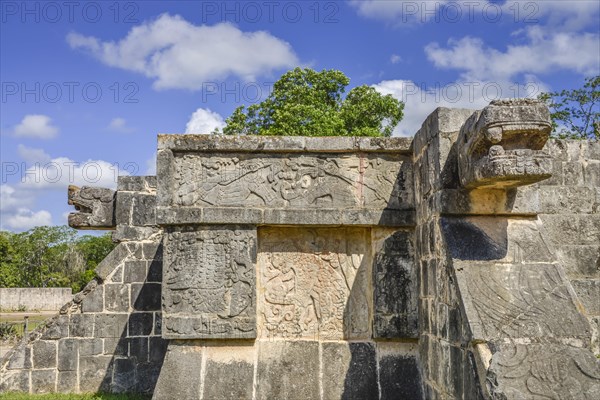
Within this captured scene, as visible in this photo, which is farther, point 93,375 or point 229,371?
point 93,375

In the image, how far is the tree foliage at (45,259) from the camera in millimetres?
32594

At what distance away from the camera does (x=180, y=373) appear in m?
4.32

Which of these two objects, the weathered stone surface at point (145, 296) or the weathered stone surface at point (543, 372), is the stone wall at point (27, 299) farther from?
the weathered stone surface at point (543, 372)

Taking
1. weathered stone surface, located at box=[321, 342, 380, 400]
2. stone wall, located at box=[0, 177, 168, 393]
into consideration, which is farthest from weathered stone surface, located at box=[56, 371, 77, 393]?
weathered stone surface, located at box=[321, 342, 380, 400]

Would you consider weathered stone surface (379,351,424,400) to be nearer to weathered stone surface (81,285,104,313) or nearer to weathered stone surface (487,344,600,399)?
weathered stone surface (487,344,600,399)

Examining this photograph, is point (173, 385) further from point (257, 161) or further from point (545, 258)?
point (545, 258)

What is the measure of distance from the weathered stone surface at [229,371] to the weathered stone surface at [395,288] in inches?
43.5

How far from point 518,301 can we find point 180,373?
269 cm

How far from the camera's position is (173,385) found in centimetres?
429

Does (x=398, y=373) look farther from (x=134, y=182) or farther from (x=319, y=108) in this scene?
(x=319, y=108)

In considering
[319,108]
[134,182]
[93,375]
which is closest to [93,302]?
[93,375]

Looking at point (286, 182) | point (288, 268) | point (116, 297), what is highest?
point (286, 182)

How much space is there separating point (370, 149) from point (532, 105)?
5.31 feet

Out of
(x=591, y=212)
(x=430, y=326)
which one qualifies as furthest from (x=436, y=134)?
(x=591, y=212)
